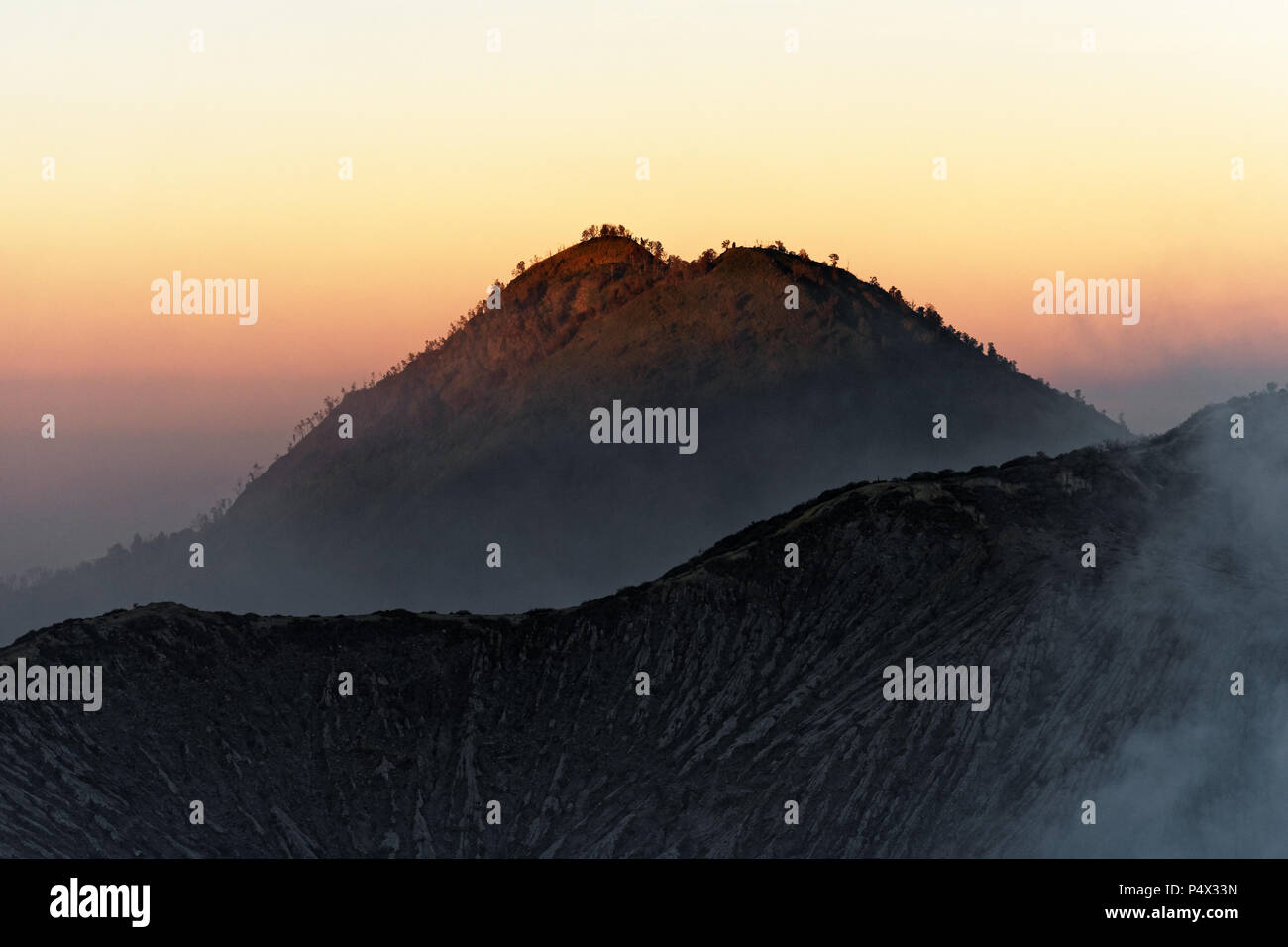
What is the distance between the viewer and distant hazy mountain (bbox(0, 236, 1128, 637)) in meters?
172

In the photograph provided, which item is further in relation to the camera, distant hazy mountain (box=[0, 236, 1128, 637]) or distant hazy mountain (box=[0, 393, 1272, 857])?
distant hazy mountain (box=[0, 236, 1128, 637])

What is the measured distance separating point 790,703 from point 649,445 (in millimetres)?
92270

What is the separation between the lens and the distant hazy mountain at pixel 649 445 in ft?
566

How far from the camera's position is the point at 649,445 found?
182500 mm

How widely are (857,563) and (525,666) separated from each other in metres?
18.0

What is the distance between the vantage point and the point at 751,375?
182250 mm

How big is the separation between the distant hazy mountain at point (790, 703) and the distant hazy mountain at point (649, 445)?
218ft

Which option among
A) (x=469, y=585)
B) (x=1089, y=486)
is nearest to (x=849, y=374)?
(x=469, y=585)

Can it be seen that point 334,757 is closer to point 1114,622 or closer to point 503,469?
point 1114,622

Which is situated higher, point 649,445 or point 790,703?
point 649,445

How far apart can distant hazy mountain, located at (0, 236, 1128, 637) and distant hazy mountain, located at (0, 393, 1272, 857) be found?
6639 cm

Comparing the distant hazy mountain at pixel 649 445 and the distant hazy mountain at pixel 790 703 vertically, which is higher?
the distant hazy mountain at pixel 649 445

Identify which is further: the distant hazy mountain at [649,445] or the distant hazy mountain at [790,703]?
the distant hazy mountain at [649,445]
